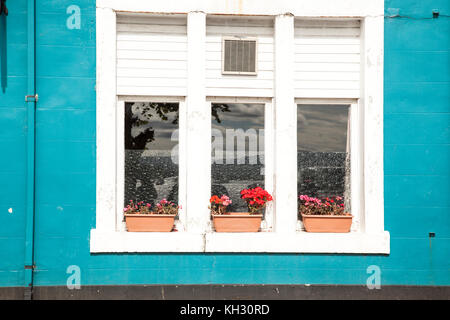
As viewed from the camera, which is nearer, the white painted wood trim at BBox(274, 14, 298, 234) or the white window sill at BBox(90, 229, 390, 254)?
the white window sill at BBox(90, 229, 390, 254)

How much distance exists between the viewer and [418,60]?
5902 millimetres

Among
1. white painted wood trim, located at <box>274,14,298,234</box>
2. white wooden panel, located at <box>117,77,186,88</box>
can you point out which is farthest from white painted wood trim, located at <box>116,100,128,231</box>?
white painted wood trim, located at <box>274,14,298,234</box>

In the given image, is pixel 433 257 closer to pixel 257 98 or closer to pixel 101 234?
pixel 257 98

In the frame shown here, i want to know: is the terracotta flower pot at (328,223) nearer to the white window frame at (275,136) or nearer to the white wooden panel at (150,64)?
the white window frame at (275,136)

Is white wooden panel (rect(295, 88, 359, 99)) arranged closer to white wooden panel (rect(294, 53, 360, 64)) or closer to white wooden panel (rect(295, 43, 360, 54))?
white wooden panel (rect(294, 53, 360, 64))

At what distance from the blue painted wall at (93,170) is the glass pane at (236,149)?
36.4 inches

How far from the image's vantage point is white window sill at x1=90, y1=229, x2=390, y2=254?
5.80 m

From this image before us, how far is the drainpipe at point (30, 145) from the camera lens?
5684 millimetres

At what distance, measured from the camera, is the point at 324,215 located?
237 inches

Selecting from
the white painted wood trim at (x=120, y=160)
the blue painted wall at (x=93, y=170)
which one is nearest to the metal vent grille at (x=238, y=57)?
the white painted wood trim at (x=120, y=160)

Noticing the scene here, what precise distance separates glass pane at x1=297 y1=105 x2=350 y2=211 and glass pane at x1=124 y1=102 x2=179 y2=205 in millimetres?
1678

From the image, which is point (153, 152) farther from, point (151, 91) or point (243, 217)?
point (243, 217)

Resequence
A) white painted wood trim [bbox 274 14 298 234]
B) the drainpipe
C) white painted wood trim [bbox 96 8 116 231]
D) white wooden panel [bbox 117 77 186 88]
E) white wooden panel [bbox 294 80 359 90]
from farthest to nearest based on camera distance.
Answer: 1. white wooden panel [bbox 294 80 359 90]
2. white wooden panel [bbox 117 77 186 88]
3. white painted wood trim [bbox 274 14 298 234]
4. white painted wood trim [bbox 96 8 116 231]
5. the drainpipe

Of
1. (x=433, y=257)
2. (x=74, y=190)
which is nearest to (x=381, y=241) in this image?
(x=433, y=257)
